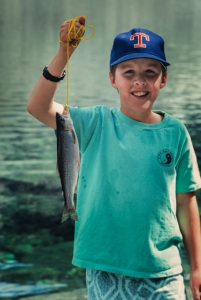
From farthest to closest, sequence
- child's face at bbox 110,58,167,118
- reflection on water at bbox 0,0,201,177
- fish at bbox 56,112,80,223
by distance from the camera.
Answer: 1. reflection on water at bbox 0,0,201,177
2. child's face at bbox 110,58,167,118
3. fish at bbox 56,112,80,223

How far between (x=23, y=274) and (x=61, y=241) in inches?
70.2

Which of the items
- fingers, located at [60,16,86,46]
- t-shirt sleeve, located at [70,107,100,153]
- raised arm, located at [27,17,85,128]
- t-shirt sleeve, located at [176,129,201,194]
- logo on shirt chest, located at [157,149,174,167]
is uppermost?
fingers, located at [60,16,86,46]

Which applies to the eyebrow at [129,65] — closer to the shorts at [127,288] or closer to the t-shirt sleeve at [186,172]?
the t-shirt sleeve at [186,172]

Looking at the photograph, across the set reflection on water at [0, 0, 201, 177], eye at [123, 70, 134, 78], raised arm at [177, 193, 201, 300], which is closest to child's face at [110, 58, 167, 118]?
eye at [123, 70, 134, 78]

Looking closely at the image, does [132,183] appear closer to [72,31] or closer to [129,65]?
[129,65]

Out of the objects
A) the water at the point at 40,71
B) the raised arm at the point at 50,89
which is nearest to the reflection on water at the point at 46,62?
the water at the point at 40,71

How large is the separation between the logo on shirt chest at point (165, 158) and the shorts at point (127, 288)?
0.50 meters

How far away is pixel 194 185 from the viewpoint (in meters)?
3.91

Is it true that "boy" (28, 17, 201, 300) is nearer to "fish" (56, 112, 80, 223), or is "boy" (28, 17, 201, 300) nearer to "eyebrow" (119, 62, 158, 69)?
"eyebrow" (119, 62, 158, 69)

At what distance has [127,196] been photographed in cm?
370

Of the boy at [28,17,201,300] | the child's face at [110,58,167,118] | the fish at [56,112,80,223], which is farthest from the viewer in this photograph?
the child's face at [110,58,167,118]

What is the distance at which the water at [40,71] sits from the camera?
57.9 feet

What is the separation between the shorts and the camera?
3.67m

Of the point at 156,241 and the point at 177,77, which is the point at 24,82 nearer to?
the point at 177,77
